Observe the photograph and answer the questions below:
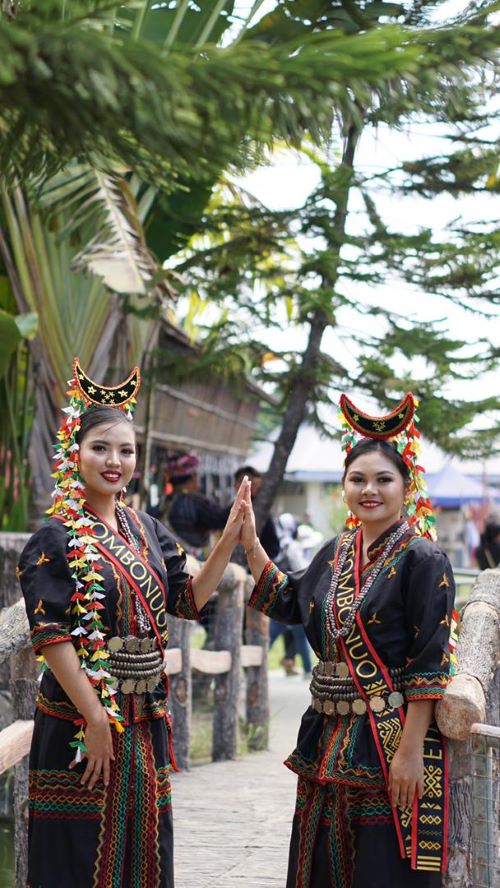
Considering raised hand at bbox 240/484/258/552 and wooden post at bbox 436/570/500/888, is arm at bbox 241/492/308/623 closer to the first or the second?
raised hand at bbox 240/484/258/552

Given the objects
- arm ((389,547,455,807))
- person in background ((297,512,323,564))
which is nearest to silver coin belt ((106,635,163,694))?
arm ((389,547,455,807))

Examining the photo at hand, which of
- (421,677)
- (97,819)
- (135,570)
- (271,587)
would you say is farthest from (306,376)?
(97,819)

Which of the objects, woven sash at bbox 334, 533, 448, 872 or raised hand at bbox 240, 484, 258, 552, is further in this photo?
raised hand at bbox 240, 484, 258, 552

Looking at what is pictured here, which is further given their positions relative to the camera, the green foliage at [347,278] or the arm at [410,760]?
the green foliage at [347,278]

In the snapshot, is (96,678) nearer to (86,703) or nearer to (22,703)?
(86,703)

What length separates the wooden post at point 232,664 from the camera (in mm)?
6750

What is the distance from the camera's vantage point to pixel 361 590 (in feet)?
10.7

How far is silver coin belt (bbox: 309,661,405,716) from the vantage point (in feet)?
10.4

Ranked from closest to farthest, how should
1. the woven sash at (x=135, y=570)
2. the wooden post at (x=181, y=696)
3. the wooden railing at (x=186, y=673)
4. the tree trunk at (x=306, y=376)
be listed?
the woven sash at (x=135, y=570) → the wooden railing at (x=186, y=673) → the wooden post at (x=181, y=696) → the tree trunk at (x=306, y=376)

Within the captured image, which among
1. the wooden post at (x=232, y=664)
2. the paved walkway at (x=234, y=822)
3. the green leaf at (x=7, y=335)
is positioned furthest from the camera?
the wooden post at (x=232, y=664)

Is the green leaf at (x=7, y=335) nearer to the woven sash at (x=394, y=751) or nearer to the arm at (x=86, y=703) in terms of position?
the arm at (x=86, y=703)

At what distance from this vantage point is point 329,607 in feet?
10.8

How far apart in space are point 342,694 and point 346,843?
407 mm

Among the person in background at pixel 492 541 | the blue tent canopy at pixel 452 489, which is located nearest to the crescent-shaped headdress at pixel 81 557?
the person in background at pixel 492 541
